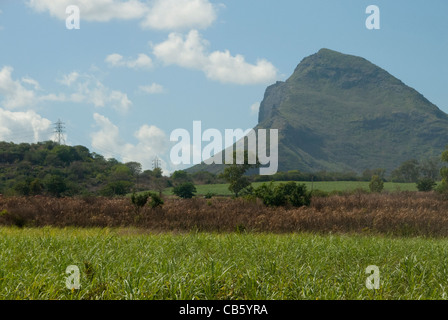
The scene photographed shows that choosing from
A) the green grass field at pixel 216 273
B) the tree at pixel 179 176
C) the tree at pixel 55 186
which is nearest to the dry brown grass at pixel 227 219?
the green grass field at pixel 216 273

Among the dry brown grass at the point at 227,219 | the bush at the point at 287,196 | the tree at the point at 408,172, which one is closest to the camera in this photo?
the dry brown grass at the point at 227,219

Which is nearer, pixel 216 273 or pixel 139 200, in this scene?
pixel 216 273

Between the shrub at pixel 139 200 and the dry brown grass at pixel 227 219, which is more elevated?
the shrub at pixel 139 200

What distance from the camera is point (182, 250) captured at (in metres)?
10.0

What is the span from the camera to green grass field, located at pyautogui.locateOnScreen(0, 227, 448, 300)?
6.29 metres

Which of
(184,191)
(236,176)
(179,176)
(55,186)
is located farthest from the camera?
(179,176)

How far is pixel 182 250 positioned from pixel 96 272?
9.85 feet

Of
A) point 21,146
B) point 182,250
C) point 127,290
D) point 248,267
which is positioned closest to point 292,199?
point 182,250

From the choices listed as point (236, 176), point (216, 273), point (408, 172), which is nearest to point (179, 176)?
point (236, 176)

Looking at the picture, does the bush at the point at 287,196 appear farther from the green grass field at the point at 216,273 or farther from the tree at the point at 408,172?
the tree at the point at 408,172

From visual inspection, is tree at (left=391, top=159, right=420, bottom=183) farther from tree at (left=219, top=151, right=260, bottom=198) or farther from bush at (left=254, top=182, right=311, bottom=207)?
bush at (left=254, top=182, right=311, bottom=207)

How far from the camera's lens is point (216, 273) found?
697 cm

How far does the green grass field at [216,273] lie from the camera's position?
6.29m

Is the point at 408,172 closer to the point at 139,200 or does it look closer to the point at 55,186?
the point at 55,186
